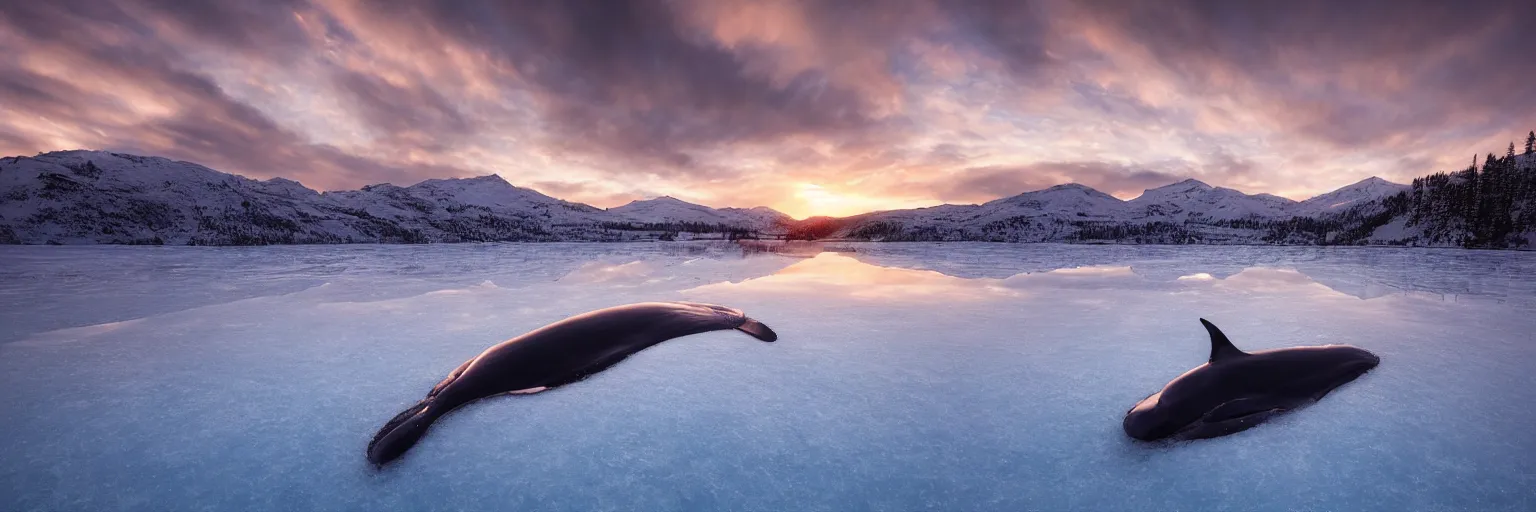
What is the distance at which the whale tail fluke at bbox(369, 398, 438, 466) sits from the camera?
163 inches

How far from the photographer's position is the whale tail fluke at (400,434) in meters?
4.15

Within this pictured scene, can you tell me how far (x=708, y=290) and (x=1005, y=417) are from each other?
11119 mm

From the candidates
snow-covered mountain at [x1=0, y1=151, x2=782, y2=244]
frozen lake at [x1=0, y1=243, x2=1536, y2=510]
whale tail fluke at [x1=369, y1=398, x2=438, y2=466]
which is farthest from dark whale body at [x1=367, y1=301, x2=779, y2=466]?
snow-covered mountain at [x1=0, y1=151, x2=782, y2=244]

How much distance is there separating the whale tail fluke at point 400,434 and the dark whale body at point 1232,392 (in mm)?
6020

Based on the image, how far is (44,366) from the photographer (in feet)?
22.4

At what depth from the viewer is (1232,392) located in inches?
195

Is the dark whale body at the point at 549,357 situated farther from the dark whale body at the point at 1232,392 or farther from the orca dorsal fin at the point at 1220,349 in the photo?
the orca dorsal fin at the point at 1220,349

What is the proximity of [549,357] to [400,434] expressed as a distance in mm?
1727

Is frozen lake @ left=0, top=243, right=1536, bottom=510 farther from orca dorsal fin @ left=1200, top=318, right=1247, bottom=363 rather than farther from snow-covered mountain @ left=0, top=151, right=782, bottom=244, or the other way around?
snow-covered mountain @ left=0, top=151, right=782, bottom=244

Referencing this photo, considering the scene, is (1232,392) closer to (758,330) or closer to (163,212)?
(758,330)

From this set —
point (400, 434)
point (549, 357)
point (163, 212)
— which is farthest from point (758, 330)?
point (163, 212)

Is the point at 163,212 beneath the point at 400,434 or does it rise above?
above

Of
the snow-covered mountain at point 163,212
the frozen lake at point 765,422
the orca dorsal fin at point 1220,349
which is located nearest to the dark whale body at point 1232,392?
the orca dorsal fin at point 1220,349

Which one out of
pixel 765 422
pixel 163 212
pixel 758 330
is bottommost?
pixel 765 422
